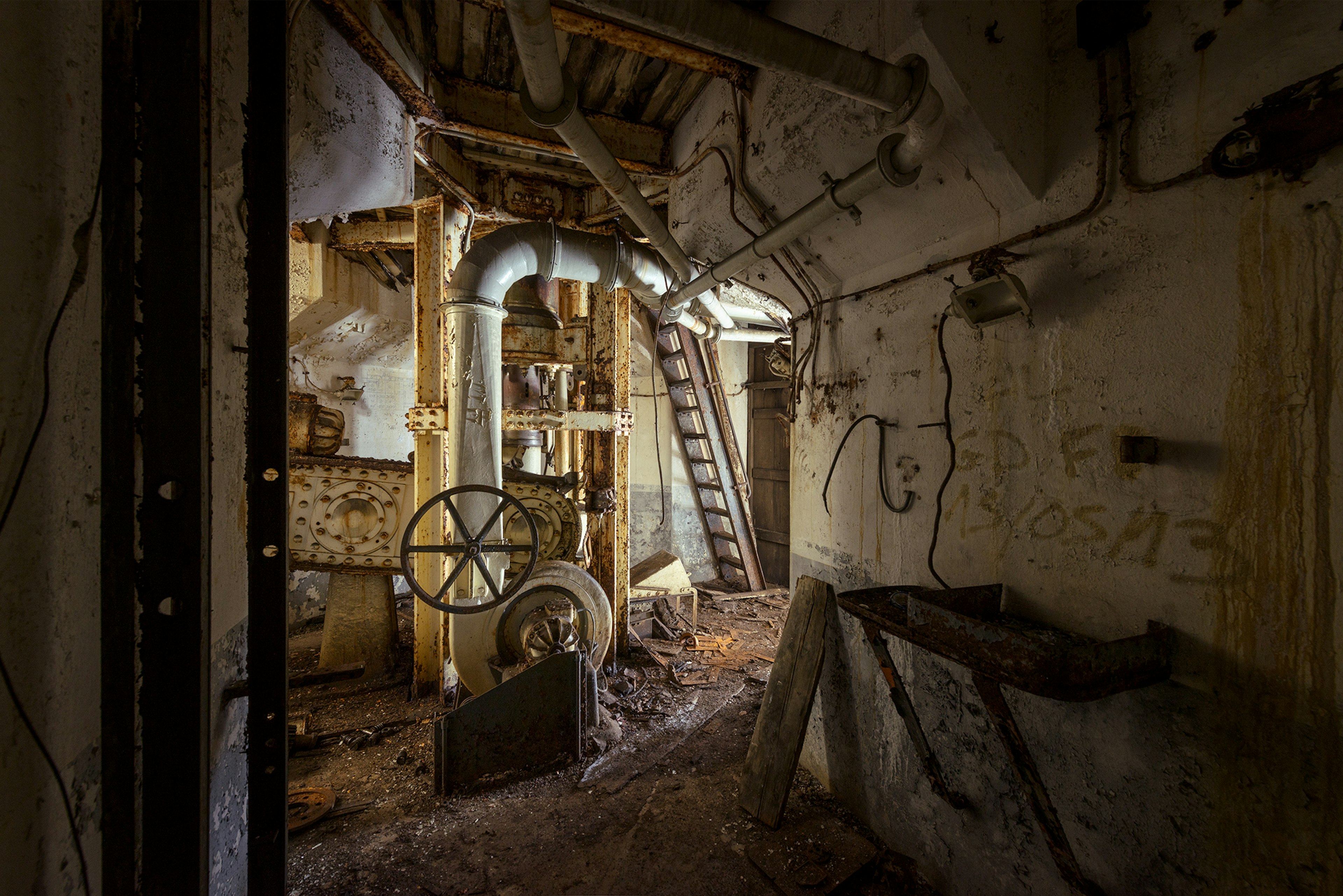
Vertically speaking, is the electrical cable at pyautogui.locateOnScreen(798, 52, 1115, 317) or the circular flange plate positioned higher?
the electrical cable at pyautogui.locateOnScreen(798, 52, 1115, 317)

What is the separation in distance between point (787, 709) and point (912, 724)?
2.41ft

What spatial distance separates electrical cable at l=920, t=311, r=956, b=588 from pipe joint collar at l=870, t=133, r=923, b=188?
1.73 ft

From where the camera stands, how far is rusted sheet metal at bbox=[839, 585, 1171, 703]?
1215 mm

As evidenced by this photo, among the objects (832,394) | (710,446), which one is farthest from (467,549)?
(710,446)

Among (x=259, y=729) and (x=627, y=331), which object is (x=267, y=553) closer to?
(x=259, y=729)

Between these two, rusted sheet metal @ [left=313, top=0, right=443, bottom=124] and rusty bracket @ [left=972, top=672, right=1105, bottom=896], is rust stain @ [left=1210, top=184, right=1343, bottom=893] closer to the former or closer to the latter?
rusty bracket @ [left=972, top=672, right=1105, bottom=896]

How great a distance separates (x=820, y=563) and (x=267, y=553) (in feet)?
7.65

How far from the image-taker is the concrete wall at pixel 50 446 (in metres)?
0.71

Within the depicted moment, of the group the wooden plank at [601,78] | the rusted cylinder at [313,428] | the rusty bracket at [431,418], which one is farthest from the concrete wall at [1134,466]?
the rusted cylinder at [313,428]

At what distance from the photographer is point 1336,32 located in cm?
106

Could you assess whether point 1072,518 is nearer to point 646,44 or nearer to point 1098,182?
point 1098,182

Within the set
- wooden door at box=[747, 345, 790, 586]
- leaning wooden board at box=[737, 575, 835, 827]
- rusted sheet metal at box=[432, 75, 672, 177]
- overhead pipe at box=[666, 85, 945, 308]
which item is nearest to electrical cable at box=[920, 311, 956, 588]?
overhead pipe at box=[666, 85, 945, 308]

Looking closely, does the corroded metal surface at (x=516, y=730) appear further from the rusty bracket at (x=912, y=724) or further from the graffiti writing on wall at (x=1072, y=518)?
the graffiti writing on wall at (x=1072, y=518)

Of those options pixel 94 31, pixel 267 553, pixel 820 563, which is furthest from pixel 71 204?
pixel 820 563
